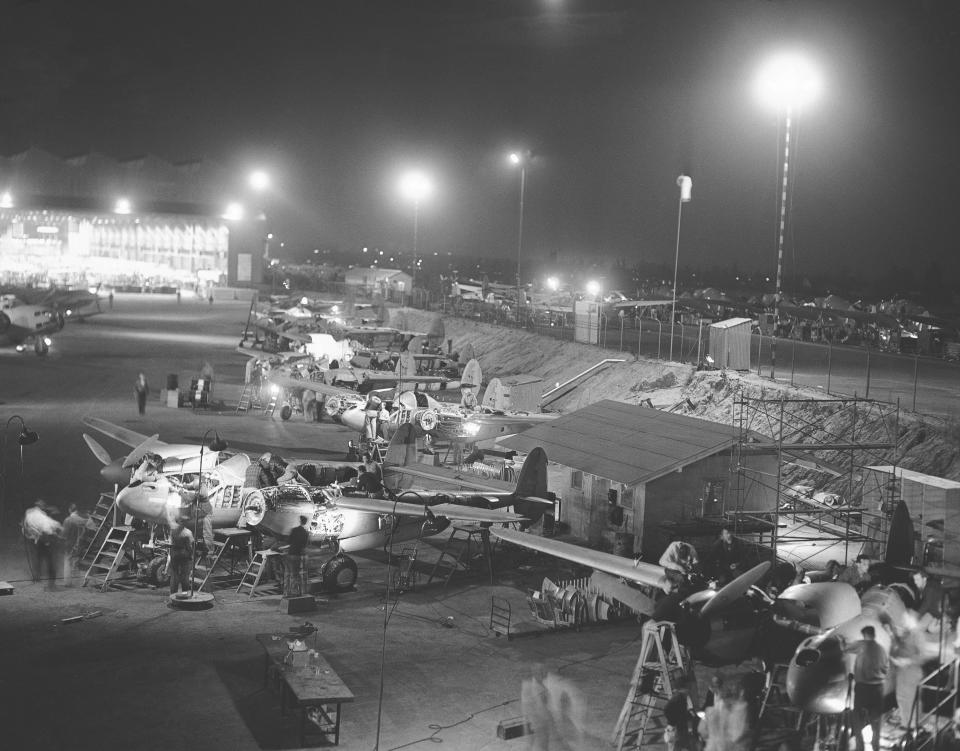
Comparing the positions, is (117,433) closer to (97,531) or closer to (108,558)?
(97,531)

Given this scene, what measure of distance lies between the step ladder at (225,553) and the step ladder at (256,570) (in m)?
0.34

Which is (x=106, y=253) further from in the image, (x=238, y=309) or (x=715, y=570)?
(x=715, y=570)

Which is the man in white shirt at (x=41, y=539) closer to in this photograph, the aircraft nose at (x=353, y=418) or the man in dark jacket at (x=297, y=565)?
the man in dark jacket at (x=297, y=565)

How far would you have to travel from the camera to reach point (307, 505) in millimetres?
17250

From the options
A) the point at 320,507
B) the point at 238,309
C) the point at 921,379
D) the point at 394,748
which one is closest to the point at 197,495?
the point at 320,507

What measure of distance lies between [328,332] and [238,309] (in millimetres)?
33536

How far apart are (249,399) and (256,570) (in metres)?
20.9

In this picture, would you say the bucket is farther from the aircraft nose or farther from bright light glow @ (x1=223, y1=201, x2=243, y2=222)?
bright light glow @ (x1=223, y1=201, x2=243, y2=222)

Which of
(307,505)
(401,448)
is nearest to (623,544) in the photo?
(307,505)

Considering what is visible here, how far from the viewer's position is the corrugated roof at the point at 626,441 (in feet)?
61.8

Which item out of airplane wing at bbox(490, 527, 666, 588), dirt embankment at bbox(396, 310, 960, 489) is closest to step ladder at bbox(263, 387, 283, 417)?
dirt embankment at bbox(396, 310, 960, 489)

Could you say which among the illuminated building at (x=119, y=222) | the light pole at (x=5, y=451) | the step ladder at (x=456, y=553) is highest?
the illuminated building at (x=119, y=222)

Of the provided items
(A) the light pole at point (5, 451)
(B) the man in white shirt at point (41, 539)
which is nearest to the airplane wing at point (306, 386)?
(A) the light pole at point (5, 451)

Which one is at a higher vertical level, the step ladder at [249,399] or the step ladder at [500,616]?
the step ladder at [249,399]
